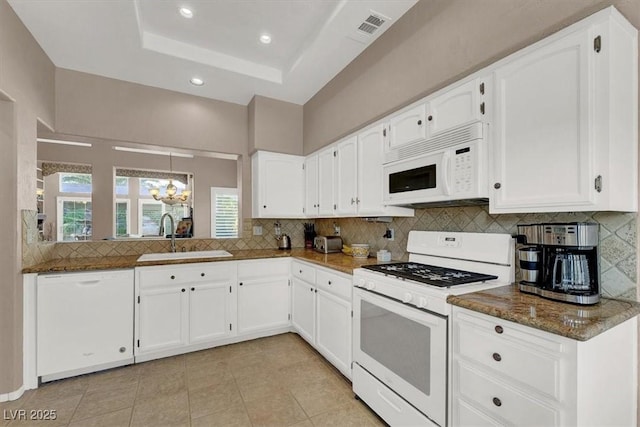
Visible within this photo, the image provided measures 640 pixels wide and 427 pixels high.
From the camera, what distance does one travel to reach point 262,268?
3.18 meters

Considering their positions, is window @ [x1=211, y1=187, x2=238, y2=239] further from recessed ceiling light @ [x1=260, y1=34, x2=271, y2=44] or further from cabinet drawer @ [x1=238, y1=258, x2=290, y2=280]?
recessed ceiling light @ [x1=260, y1=34, x2=271, y2=44]

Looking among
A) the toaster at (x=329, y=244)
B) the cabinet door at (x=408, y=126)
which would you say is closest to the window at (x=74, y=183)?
the toaster at (x=329, y=244)

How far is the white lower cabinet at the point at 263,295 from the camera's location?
10.1ft

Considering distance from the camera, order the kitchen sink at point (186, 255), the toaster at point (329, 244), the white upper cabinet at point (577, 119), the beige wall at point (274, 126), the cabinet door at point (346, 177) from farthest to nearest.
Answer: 1. the beige wall at point (274, 126)
2. the toaster at point (329, 244)
3. the kitchen sink at point (186, 255)
4. the cabinet door at point (346, 177)
5. the white upper cabinet at point (577, 119)

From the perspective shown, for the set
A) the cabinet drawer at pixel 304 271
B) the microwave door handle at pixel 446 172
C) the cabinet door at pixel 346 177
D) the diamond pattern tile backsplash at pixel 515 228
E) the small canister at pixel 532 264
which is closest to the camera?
the diamond pattern tile backsplash at pixel 515 228

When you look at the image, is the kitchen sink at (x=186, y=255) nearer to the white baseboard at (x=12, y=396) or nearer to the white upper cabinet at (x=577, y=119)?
the white baseboard at (x=12, y=396)

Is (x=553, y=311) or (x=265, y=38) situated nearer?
(x=553, y=311)

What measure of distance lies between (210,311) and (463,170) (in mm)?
2609

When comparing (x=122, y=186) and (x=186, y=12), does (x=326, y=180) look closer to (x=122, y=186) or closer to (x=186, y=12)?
(x=186, y=12)

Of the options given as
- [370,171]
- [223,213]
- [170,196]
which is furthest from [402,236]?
[223,213]

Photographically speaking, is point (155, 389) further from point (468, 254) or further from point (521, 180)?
point (521, 180)

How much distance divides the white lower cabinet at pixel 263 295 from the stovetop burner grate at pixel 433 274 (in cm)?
140

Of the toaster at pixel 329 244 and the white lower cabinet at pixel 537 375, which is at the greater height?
the toaster at pixel 329 244

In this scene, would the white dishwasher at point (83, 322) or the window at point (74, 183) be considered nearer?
the white dishwasher at point (83, 322)
